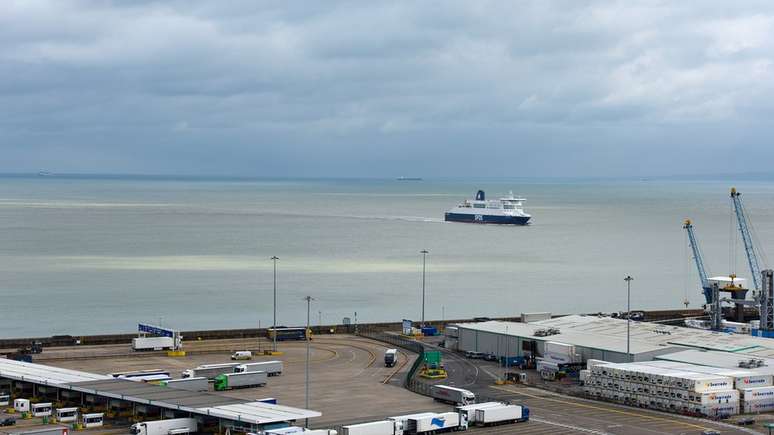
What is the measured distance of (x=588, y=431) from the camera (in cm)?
4156

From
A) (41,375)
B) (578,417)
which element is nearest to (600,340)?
(578,417)

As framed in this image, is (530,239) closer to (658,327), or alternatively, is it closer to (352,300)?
(352,300)

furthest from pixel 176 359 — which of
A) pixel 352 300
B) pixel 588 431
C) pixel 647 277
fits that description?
pixel 647 277

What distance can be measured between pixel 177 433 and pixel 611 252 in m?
135

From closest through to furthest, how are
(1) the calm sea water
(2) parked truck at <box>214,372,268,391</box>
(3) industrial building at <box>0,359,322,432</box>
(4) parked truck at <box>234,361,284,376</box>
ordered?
(3) industrial building at <box>0,359,322,432</box>
(2) parked truck at <box>214,372,268,391</box>
(4) parked truck at <box>234,361,284,376</box>
(1) the calm sea water

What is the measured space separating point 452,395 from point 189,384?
12590mm

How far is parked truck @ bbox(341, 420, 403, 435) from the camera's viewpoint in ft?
129

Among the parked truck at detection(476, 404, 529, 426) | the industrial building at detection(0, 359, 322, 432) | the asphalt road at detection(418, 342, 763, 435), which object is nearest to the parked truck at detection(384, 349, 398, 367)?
the asphalt road at detection(418, 342, 763, 435)

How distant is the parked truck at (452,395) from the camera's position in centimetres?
4688

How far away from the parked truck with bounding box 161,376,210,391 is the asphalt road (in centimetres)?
1294

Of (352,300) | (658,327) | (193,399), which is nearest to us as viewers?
(193,399)

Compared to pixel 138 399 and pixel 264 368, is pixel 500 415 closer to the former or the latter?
pixel 138 399

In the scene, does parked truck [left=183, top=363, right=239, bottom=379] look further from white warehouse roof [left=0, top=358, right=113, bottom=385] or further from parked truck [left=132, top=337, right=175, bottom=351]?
parked truck [left=132, top=337, right=175, bottom=351]

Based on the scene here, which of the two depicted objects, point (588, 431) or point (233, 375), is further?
Result: point (233, 375)
